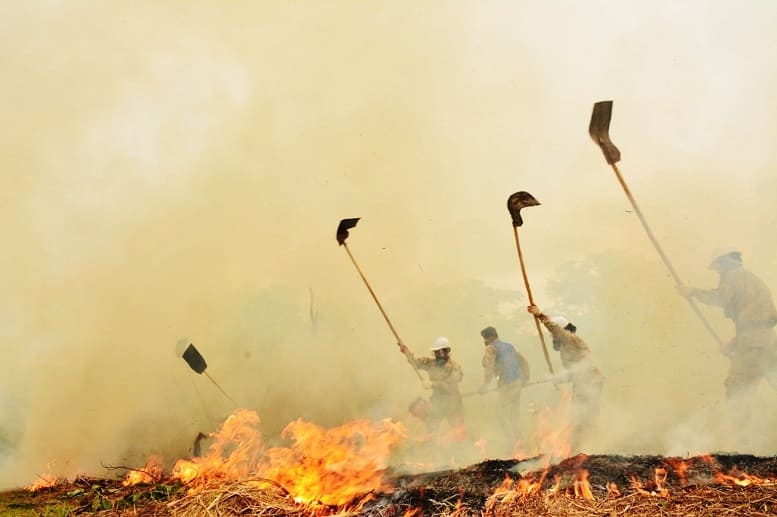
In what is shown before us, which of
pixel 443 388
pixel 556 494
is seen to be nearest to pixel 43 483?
pixel 443 388

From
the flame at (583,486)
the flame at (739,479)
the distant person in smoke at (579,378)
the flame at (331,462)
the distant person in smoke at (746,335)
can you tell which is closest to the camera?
the flame at (739,479)

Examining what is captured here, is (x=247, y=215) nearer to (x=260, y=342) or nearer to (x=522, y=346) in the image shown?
(x=260, y=342)

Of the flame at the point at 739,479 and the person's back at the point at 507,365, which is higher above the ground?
the person's back at the point at 507,365

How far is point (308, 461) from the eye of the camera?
18.4 ft

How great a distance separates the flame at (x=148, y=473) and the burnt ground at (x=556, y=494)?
1661 mm

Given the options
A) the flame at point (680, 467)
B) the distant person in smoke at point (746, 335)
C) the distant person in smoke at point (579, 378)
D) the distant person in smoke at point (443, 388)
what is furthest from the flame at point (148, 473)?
the distant person in smoke at point (746, 335)

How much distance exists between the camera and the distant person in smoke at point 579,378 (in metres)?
6.89

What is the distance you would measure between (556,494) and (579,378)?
2908 millimetres

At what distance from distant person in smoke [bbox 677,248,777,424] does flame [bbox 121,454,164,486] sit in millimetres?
6944

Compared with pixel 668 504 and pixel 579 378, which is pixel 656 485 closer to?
pixel 668 504

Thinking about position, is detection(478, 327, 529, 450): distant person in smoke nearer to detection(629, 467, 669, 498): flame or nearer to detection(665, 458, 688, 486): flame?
detection(665, 458, 688, 486): flame

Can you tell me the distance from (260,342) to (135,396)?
2.42 m

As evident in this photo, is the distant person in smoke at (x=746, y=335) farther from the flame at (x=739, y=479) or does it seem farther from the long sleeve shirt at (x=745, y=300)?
the flame at (x=739, y=479)

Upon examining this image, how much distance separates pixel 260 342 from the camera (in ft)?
35.6
